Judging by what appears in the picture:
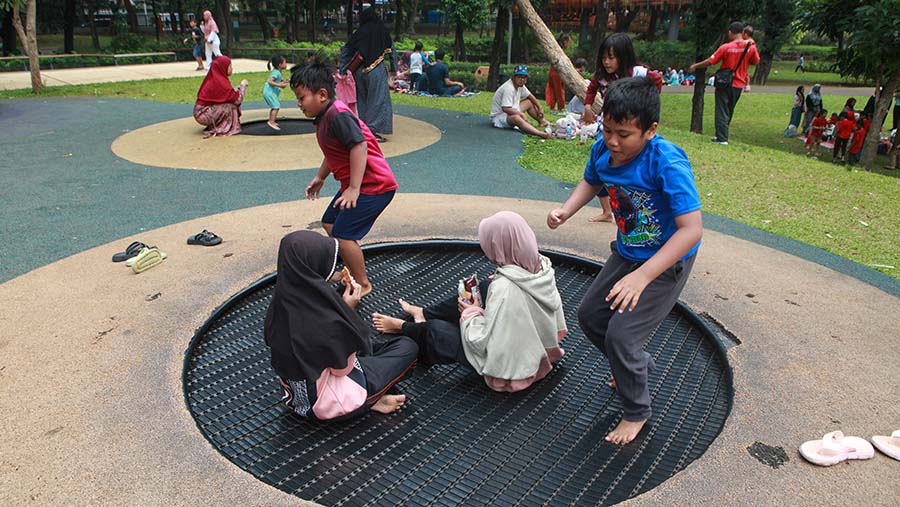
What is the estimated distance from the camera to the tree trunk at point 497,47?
13.4 metres

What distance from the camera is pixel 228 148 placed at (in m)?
7.22

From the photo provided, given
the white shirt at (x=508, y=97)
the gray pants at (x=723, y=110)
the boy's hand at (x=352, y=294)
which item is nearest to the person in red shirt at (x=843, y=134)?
the gray pants at (x=723, y=110)

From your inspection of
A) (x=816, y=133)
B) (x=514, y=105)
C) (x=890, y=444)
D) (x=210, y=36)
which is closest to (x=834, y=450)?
(x=890, y=444)

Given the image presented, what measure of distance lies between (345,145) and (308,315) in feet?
4.03

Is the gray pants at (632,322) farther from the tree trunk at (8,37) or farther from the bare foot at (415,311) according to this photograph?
the tree trunk at (8,37)

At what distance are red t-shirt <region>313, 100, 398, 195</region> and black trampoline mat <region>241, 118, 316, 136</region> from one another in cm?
508

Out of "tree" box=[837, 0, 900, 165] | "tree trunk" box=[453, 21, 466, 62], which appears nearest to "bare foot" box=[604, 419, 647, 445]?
"tree" box=[837, 0, 900, 165]

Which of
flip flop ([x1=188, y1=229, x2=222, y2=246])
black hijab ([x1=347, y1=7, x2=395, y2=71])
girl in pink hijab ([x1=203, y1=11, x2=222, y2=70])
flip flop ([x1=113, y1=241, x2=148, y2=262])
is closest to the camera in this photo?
flip flop ([x1=113, y1=241, x2=148, y2=262])

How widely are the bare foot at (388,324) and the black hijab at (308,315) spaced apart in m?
0.73

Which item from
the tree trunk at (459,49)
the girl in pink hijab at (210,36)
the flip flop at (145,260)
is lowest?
the flip flop at (145,260)

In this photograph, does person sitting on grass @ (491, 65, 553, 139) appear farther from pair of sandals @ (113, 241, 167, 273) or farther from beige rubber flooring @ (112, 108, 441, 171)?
pair of sandals @ (113, 241, 167, 273)

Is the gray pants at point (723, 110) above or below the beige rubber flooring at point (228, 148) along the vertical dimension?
above

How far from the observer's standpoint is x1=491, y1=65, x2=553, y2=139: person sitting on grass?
8.50 metres

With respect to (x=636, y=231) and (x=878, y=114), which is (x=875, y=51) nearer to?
(x=878, y=114)
